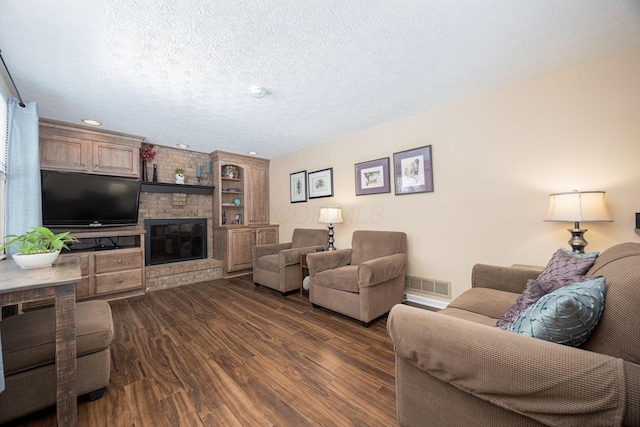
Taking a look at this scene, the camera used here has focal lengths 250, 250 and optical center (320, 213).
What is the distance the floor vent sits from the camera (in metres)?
2.88

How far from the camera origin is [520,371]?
83 cm

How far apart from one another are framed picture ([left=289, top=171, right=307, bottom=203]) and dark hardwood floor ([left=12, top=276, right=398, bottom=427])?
7.07ft

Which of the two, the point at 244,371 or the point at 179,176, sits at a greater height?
the point at 179,176

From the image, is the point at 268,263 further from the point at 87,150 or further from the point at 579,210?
the point at 579,210

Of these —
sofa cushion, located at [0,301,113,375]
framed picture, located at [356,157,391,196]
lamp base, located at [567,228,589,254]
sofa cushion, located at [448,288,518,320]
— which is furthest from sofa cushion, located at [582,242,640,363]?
framed picture, located at [356,157,391,196]

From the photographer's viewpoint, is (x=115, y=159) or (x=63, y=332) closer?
(x=63, y=332)

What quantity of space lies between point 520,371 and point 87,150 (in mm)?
4780

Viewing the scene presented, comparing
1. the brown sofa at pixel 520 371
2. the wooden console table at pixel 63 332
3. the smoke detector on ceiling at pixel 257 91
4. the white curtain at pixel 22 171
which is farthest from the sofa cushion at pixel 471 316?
the white curtain at pixel 22 171

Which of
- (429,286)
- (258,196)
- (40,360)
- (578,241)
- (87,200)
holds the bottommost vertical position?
(429,286)

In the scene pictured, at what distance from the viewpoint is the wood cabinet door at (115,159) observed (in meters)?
3.45

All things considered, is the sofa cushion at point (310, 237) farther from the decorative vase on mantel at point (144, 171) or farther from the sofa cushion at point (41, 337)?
the sofa cushion at point (41, 337)

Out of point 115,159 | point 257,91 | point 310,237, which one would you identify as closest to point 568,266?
point 257,91

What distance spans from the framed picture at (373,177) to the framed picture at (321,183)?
1.82 ft

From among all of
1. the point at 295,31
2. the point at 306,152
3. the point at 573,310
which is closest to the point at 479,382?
the point at 573,310
